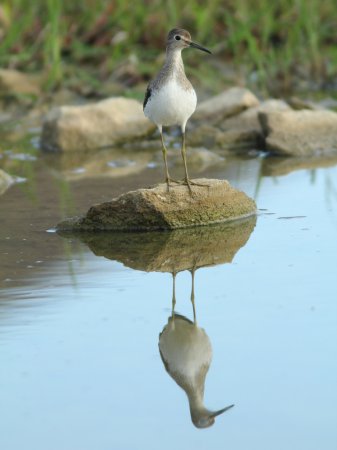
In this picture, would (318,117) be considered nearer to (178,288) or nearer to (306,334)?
(178,288)

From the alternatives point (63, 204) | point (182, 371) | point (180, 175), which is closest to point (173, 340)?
point (182, 371)

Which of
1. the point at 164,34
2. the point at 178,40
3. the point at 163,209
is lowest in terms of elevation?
the point at 163,209

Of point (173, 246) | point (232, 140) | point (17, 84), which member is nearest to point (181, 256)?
point (173, 246)

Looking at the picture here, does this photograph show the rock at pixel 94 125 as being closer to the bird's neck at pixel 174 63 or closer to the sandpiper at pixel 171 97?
the bird's neck at pixel 174 63

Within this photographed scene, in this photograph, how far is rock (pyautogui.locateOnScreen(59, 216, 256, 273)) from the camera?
6488 mm

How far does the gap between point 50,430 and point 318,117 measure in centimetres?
682

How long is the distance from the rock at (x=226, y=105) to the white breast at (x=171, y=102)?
13.4ft

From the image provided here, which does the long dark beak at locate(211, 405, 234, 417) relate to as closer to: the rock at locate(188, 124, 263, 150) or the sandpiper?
the sandpiper

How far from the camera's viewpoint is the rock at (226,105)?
1115cm

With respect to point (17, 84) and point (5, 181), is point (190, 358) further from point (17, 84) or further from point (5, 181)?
point (17, 84)

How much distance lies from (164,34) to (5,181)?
17.1ft

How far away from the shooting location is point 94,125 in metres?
11.2

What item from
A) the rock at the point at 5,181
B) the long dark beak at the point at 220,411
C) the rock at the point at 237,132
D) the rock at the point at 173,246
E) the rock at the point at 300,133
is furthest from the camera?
the rock at the point at 237,132

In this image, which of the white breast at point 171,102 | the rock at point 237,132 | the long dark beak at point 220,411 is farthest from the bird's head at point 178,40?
the long dark beak at point 220,411
